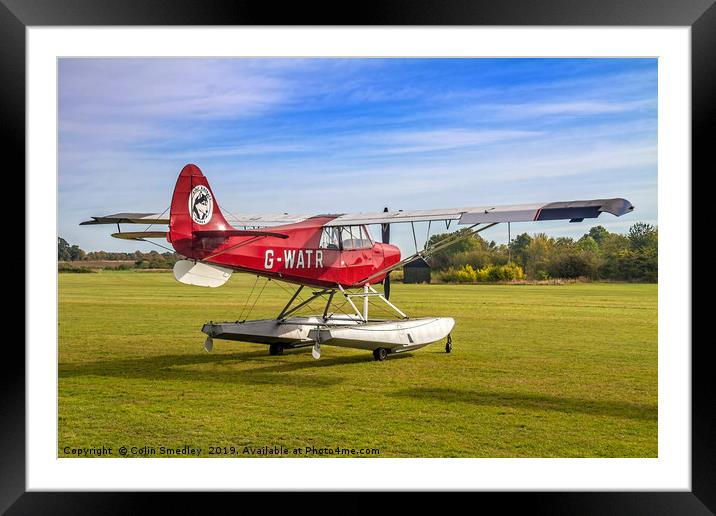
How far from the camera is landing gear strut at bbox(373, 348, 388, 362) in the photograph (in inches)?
423

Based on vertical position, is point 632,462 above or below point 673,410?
below

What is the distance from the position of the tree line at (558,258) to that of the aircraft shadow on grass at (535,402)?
21452mm

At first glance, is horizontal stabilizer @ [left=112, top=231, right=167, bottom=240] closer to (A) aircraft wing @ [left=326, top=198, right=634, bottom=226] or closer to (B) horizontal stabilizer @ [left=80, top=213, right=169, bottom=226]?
(B) horizontal stabilizer @ [left=80, top=213, right=169, bottom=226]

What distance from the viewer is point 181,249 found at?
358 inches

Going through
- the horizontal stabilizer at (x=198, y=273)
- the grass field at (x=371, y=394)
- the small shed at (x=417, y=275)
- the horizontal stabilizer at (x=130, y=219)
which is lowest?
the grass field at (x=371, y=394)

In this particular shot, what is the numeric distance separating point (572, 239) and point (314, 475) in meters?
30.6

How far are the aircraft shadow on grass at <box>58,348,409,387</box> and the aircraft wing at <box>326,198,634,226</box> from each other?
2.24 metres

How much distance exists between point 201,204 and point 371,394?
3.35m

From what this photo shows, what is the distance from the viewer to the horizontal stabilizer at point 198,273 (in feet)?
29.7
